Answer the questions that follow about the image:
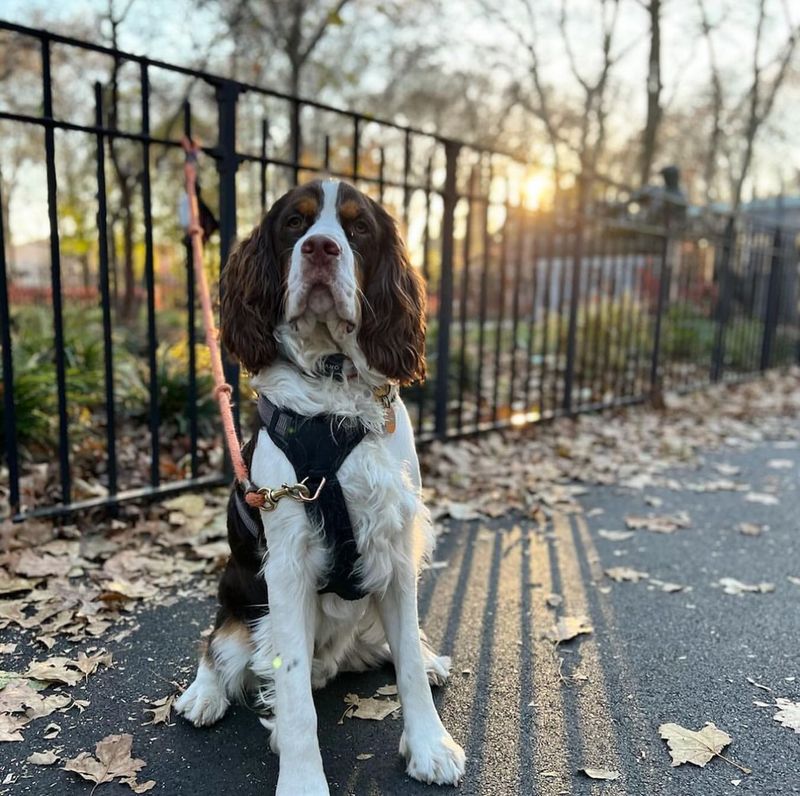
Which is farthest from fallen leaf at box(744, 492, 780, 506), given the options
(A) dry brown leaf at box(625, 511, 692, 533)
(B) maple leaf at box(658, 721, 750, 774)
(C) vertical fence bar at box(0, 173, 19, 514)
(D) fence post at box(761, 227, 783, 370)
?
(D) fence post at box(761, 227, 783, 370)

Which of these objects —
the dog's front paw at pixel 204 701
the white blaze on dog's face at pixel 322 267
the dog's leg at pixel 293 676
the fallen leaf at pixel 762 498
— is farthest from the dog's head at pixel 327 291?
the fallen leaf at pixel 762 498

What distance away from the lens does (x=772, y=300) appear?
1112 centimetres

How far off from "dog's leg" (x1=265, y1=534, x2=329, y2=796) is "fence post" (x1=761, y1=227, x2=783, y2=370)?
35.7 ft

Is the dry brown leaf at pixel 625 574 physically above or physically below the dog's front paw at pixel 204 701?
below

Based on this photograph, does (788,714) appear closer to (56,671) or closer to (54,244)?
(56,671)

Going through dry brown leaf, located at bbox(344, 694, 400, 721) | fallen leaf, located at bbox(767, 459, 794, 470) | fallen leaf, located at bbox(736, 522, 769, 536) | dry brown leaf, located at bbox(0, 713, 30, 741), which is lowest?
dry brown leaf, located at bbox(344, 694, 400, 721)

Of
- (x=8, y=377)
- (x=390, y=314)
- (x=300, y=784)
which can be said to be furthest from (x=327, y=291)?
(x=8, y=377)

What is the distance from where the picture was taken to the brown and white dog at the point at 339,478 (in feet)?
6.28

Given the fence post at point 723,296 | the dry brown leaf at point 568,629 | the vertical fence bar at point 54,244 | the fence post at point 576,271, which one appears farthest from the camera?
the fence post at point 723,296

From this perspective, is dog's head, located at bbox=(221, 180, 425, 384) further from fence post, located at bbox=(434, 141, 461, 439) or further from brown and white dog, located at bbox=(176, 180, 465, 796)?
fence post, located at bbox=(434, 141, 461, 439)

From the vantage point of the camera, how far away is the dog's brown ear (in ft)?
6.89

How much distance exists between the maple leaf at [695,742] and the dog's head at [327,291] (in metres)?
1.33

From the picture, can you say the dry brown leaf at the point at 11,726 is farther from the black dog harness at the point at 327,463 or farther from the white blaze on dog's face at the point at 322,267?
the white blaze on dog's face at the point at 322,267

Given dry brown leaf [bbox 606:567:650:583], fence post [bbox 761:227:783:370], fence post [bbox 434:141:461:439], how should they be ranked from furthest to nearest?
1. fence post [bbox 761:227:783:370]
2. fence post [bbox 434:141:461:439]
3. dry brown leaf [bbox 606:567:650:583]
